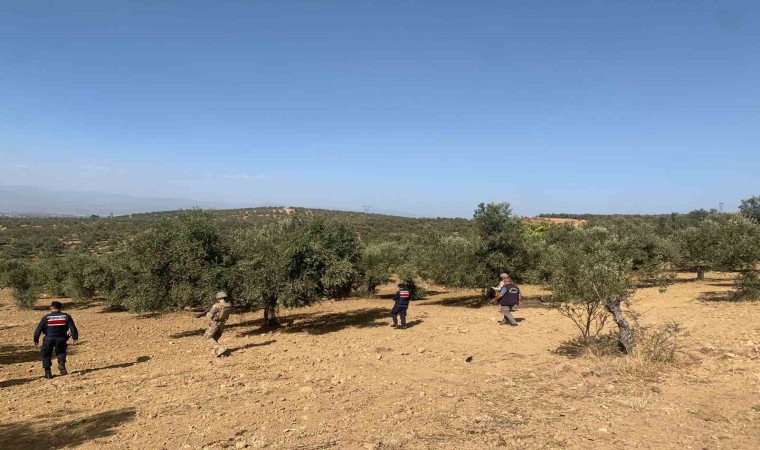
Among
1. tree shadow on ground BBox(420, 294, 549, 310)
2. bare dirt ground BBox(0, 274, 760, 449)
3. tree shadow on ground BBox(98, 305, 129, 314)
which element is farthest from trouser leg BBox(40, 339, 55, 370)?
tree shadow on ground BBox(420, 294, 549, 310)

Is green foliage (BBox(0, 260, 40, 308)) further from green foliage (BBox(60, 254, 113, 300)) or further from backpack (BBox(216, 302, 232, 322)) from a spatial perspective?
backpack (BBox(216, 302, 232, 322))

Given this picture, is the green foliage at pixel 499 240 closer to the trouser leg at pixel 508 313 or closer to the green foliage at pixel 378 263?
the trouser leg at pixel 508 313

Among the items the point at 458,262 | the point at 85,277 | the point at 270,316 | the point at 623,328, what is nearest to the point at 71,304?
the point at 85,277

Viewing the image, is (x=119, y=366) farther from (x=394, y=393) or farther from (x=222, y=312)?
(x=394, y=393)

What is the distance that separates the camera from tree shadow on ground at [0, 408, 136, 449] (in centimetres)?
603

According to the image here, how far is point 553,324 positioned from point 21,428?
14.6 meters

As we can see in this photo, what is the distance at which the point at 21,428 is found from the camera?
6.63m

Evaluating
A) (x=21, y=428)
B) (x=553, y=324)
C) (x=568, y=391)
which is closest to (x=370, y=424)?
(x=568, y=391)

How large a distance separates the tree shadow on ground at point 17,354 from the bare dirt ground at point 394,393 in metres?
0.05

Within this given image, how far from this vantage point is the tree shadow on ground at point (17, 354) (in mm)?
12591

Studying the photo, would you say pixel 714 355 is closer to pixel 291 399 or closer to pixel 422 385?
pixel 422 385

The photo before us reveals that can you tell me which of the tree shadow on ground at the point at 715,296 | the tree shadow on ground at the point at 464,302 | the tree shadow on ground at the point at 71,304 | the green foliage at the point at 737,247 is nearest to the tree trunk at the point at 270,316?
the tree shadow on ground at the point at 464,302

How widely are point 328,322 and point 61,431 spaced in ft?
40.6

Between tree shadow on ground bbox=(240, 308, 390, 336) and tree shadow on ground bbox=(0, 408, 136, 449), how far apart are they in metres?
9.35
